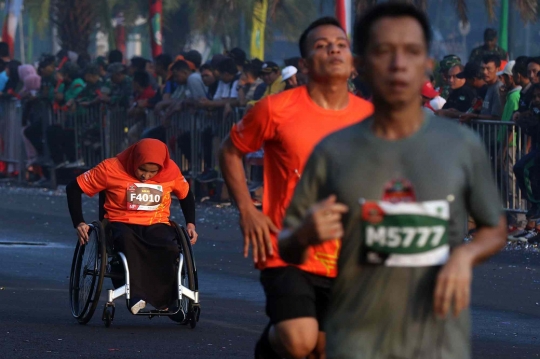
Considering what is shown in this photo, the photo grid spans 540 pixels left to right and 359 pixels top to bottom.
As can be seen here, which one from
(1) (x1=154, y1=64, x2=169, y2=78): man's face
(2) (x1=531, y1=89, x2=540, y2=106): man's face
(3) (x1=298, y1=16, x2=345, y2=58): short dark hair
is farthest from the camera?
(1) (x1=154, y1=64, x2=169, y2=78): man's face

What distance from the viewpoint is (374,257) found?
3.61 meters

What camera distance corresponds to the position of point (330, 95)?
18.1ft

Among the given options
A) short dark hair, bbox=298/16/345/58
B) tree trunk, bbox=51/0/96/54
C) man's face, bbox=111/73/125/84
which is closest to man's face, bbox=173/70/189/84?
man's face, bbox=111/73/125/84

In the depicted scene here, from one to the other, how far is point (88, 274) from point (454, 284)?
5417 mm

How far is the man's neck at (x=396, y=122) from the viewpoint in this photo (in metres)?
3.59

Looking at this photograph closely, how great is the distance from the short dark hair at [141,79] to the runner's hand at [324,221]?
15.2m

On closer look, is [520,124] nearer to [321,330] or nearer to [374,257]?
[321,330]

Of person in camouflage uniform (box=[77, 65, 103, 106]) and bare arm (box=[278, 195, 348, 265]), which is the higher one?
person in camouflage uniform (box=[77, 65, 103, 106])

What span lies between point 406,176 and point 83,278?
5.52 meters

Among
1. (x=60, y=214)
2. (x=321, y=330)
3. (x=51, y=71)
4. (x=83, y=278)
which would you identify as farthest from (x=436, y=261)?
(x=51, y=71)

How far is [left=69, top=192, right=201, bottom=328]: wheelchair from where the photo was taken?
8.38 meters

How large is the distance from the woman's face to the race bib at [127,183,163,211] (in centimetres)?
5

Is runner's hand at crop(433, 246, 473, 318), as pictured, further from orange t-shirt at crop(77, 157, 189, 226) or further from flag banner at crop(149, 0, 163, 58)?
flag banner at crop(149, 0, 163, 58)

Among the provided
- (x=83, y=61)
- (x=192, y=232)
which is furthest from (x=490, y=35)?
(x=192, y=232)
